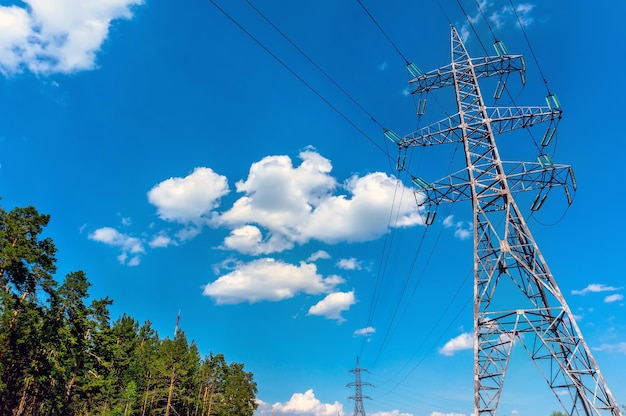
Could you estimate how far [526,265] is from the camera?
18.6 meters

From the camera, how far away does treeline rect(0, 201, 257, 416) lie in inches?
1168

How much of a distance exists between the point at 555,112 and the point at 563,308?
10.4 metres

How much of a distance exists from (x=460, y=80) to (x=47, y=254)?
1368 inches

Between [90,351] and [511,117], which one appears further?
[90,351]

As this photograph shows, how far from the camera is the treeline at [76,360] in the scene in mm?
29672

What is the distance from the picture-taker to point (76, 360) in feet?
157

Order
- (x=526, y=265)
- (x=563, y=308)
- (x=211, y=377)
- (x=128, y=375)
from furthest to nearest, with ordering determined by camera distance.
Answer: (x=211, y=377)
(x=128, y=375)
(x=526, y=265)
(x=563, y=308)

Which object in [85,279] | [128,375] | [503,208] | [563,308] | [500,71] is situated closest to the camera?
[563,308]

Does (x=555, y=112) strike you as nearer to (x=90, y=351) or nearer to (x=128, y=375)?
A: (x=90, y=351)

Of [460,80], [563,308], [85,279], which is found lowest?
[563,308]

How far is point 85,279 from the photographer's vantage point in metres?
45.7

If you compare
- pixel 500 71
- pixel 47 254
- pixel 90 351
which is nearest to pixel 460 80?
pixel 500 71

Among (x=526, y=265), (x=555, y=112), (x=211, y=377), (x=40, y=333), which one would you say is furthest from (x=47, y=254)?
(x=211, y=377)

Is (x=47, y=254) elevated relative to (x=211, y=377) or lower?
elevated
